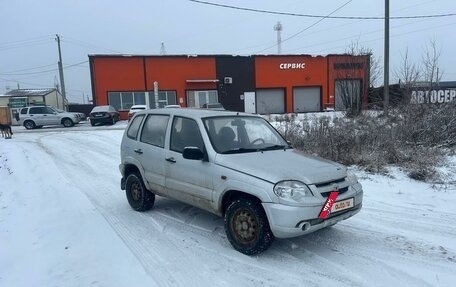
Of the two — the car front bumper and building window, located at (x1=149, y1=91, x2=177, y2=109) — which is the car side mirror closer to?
the car front bumper

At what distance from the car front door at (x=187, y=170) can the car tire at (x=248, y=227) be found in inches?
19.3

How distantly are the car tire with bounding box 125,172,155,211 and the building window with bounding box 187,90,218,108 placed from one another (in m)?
31.3

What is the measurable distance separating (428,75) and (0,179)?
14204 mm

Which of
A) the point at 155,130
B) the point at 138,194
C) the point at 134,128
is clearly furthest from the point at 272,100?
the point at 155,130

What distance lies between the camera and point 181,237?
5.15 metres

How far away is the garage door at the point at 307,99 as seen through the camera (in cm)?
4083

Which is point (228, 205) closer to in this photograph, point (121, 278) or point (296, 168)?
point (296, 168)

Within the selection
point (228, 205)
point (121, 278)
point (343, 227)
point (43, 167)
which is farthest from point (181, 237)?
point (43, 167)

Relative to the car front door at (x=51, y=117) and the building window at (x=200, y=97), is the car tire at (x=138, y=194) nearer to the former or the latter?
the car front door at (x=51, y=117)

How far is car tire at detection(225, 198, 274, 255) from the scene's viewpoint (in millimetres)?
4320

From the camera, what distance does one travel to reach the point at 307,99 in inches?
1622

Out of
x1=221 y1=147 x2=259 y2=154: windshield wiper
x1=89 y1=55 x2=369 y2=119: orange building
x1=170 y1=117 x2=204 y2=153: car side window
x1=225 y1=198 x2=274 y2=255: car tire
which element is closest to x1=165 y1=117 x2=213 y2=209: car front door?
x1=170 y1=117 x2=204 y2=153: car side window

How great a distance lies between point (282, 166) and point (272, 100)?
36408 mm

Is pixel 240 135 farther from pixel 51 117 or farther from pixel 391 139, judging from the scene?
pixel 51 117
